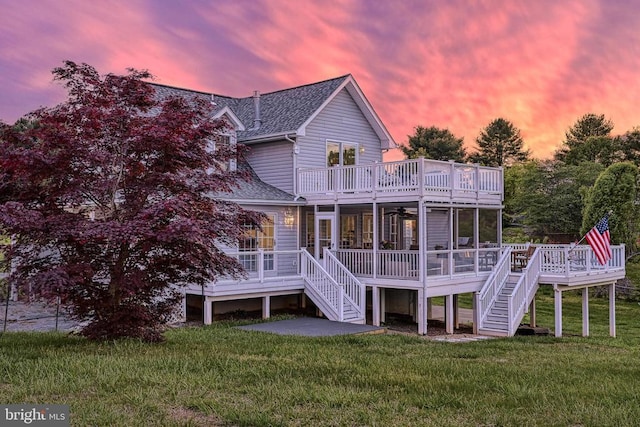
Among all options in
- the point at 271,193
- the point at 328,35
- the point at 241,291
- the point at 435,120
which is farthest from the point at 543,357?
the point at 435,120

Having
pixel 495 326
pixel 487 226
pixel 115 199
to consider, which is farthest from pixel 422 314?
pixel 487 226

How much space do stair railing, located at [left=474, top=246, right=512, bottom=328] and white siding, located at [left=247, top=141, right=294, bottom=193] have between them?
7.59 meters

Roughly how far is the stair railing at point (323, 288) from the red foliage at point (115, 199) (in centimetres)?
739

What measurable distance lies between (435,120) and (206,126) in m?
47.9

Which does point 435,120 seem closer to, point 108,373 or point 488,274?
point 488,274

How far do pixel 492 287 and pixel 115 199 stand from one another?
501 inches

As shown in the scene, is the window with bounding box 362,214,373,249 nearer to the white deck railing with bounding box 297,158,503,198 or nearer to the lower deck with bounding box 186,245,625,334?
the lower deck with bounding box 186,245,625,334

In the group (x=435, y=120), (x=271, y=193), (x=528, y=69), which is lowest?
(x=271, y=193)

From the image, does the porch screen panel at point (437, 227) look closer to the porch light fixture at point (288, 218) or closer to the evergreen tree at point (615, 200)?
the porch light fixture at point (288, 218)

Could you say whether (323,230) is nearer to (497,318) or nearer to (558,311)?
(497,318)

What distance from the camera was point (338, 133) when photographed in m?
23.0

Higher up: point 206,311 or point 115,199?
point 115,199

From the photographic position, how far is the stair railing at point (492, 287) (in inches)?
708

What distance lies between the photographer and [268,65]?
2706cm
